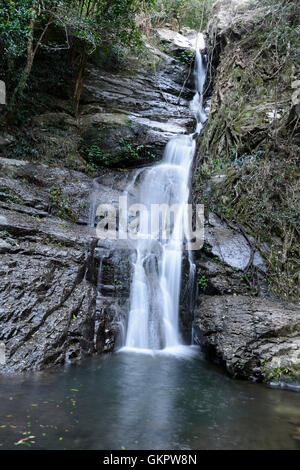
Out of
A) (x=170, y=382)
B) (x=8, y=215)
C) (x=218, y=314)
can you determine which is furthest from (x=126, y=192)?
(x=170, y=382)

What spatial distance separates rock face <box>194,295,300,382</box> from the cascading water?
2.46 ft

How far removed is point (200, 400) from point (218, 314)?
1.91 metres

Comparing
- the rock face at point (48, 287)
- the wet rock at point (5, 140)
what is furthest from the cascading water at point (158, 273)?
the wet rock at point (5, 140)

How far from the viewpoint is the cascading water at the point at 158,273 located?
6.08m

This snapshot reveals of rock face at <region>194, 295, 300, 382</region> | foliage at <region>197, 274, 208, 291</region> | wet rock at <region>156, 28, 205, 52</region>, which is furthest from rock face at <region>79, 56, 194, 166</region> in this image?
rock face at <region>194, 295, 300, 382</region>

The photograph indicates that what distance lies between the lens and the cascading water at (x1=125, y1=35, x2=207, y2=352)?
608cm

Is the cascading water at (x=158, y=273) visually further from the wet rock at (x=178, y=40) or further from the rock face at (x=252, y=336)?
the wet rock at (x=178, y=40)

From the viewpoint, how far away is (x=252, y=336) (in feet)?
16.6

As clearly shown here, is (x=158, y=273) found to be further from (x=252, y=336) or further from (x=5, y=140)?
(x=5, y=140)

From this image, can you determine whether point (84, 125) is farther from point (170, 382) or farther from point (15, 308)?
point (170, 382)

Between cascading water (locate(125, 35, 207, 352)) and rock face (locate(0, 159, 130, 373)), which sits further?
cascading water (locate(125, 35, 207, 352))

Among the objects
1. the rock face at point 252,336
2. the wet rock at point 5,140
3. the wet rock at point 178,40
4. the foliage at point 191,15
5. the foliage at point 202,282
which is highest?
the foliage at point 191,15

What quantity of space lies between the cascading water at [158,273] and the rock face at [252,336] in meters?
0.75

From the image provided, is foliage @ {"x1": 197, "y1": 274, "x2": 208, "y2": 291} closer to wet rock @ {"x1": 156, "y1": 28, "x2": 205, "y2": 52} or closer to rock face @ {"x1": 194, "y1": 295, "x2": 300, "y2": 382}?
rock face @ {"x1": 194, "y1": 295, "x2": 300, "y2": 382}
